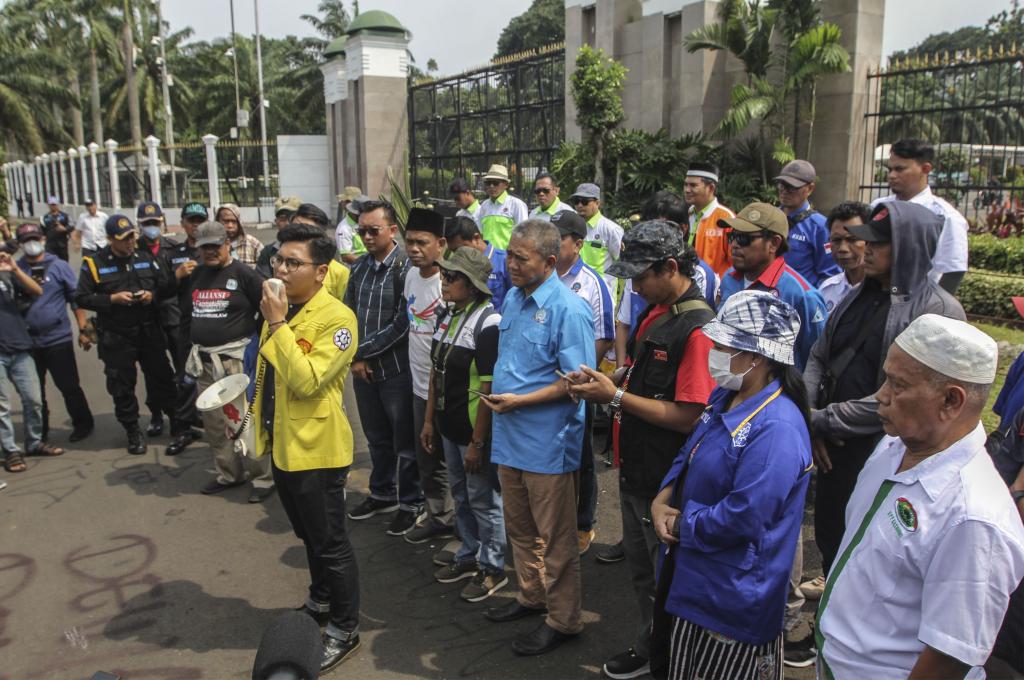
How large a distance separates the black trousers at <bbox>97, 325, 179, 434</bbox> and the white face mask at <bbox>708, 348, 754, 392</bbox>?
5.58 meters

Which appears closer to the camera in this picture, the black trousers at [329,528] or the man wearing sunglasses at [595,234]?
the black trousers at [329,528]

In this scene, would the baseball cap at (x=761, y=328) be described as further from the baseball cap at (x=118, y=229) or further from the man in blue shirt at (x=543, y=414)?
the baseball cap at (x=118, y=229)

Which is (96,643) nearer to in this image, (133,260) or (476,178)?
(133,260)

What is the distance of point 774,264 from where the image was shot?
3807mm

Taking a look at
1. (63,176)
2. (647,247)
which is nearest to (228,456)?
(647,247)

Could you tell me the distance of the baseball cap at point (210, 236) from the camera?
560cm

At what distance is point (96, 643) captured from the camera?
3.87 m

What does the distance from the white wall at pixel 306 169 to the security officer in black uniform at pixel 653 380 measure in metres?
24.1

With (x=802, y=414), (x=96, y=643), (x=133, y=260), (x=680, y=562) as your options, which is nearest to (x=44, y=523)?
(x=96, y=643)

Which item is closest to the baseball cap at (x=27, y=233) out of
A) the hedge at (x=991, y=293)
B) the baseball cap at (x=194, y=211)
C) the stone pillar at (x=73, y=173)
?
the baseball cap at (x=194, y=211)

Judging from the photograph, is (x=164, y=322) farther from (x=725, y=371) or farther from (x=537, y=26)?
(x=537, y=26)

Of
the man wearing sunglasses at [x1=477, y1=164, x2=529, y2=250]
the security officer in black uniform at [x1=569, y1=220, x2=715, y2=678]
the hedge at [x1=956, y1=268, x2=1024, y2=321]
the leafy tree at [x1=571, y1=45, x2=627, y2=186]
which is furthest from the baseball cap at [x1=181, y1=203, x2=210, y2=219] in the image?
the hedge at [x1=956, y1=268, x2=1024, y2=321]

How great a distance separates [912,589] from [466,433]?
255cm

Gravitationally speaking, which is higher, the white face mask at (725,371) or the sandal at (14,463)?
the white face mask at (725,371)
